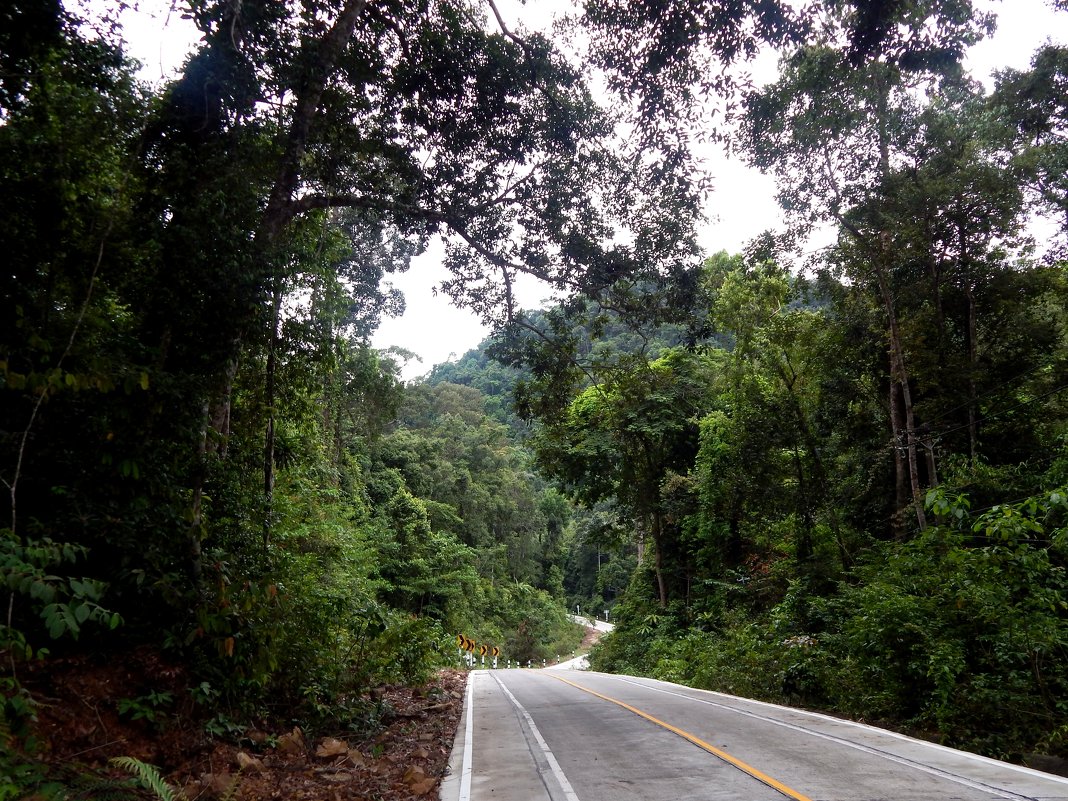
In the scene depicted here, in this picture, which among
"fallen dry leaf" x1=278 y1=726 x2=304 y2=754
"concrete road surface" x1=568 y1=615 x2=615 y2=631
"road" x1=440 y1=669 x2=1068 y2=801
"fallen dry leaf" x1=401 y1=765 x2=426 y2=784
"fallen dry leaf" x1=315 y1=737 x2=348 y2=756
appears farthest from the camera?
"concrete road surface" x1=568 y1=615 x2=615 y2=631

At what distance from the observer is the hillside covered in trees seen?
19.9 feet

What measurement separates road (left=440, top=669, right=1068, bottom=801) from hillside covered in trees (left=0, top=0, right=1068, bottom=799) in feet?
4.83

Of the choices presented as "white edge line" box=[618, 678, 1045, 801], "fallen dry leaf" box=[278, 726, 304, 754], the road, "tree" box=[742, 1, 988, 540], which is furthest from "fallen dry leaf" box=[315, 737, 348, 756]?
"tree" box=[742, 1, 988, 540]

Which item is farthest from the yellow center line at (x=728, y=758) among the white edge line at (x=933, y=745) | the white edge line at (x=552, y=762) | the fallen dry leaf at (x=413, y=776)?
the fallen dry leaf at (x=413, y=776)

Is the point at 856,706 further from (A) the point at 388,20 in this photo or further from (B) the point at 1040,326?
(A) the point at 388,20

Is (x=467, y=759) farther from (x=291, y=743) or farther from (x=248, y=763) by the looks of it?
(x=248, y=763)

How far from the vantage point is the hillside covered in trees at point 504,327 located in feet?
19.9

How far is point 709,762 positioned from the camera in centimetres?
711

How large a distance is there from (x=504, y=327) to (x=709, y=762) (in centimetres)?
864

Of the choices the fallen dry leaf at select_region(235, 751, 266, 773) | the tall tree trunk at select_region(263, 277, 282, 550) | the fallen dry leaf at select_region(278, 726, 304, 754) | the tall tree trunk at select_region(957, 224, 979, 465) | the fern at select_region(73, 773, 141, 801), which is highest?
the tall tree trunk at select_region(957, 224, 979, 465)

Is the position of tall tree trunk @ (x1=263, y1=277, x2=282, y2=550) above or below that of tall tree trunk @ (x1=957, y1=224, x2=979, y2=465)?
below

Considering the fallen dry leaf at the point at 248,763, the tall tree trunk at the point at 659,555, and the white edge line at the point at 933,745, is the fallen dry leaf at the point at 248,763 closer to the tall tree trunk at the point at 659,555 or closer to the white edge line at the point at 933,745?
the white edge line at the point at 933,745

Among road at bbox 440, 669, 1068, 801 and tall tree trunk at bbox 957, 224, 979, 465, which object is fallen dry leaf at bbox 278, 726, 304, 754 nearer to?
road at bbox 440, 669, 1068, 801

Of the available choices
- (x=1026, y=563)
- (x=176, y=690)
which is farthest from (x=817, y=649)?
(x=176, y=690)
